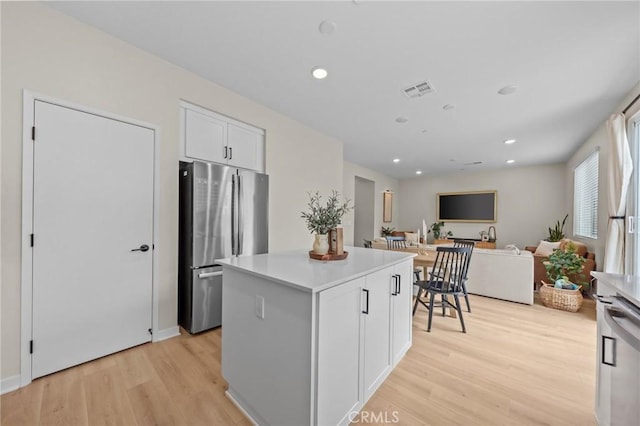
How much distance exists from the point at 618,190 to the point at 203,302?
15.7 ft

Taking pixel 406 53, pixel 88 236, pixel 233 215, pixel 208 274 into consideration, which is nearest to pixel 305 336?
pixel 208 274

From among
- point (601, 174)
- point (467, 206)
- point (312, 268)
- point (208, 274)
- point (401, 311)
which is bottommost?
point (401, 311)

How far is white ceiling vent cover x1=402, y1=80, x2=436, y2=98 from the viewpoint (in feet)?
8.91

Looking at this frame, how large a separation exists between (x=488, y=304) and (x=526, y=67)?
305 cm

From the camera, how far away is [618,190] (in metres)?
2.83

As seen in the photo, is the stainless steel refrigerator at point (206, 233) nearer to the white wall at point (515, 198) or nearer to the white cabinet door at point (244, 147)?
the white cabinet door at point (244, 147)

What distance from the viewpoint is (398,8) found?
173 cm

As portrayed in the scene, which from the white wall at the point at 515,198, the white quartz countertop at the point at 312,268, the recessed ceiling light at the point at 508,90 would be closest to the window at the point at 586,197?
the white wall at the point at 515,198

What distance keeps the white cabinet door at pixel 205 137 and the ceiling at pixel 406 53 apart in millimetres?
452

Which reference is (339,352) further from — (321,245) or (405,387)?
(405,387)

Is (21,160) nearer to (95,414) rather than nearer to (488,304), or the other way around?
(95,414)

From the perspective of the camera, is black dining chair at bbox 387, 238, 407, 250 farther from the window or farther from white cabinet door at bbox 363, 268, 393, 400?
the window

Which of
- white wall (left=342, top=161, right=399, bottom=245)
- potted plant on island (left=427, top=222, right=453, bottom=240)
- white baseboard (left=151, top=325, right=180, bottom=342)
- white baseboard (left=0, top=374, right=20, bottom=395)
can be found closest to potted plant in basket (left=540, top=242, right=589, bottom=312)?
white wall (left=342, top=161, right=399, bottom=245)

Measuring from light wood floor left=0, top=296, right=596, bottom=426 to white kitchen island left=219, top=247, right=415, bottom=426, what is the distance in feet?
0.76
